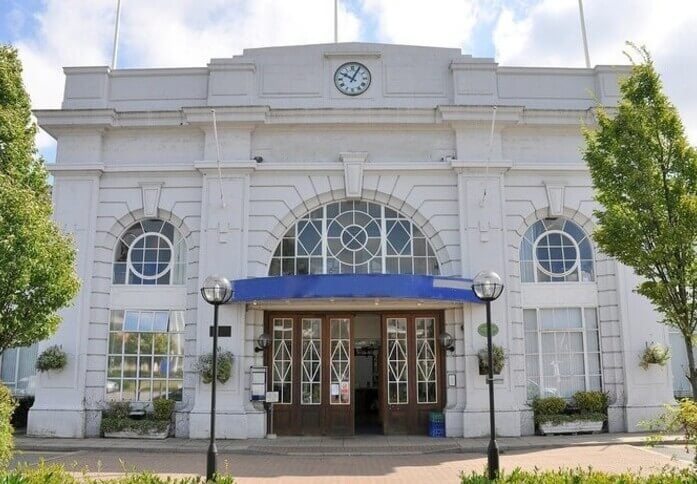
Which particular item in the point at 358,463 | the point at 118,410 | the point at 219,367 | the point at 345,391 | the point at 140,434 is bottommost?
the point at 358,463

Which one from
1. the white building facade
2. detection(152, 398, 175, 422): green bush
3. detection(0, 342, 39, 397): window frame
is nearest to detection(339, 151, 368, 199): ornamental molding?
the white building facade

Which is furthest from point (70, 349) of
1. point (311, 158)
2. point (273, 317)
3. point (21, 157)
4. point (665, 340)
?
point (665, 340)

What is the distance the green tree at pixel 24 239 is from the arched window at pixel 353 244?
6.18 meters

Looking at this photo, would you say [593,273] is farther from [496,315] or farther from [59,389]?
[59,389]

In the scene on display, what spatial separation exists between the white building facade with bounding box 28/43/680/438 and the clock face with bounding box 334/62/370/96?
0.04 metres

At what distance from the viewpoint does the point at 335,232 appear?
17469 mm

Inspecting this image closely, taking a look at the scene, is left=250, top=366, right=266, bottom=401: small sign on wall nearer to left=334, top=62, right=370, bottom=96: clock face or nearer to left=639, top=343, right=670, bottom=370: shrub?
left=334, top=62, right=370, bottom=96: clock face

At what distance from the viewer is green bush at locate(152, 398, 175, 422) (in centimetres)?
1620

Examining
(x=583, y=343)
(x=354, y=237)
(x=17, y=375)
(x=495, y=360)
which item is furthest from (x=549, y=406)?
(x=17, y=375)

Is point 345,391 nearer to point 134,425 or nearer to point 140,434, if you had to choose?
point 140,434

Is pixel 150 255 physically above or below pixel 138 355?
above

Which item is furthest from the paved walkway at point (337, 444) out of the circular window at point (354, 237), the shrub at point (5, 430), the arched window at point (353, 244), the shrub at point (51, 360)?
the shrub at point (5, 430)

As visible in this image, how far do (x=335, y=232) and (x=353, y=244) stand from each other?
60 cm

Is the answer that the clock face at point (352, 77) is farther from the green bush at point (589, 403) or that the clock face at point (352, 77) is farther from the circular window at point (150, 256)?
the green bush at point (589, 403)
